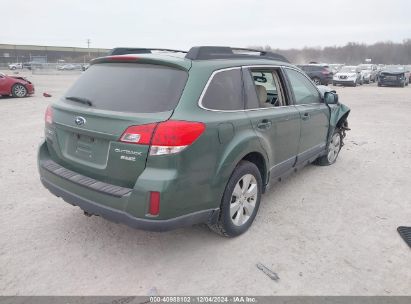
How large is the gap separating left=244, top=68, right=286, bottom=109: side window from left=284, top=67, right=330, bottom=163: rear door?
215 millimetres

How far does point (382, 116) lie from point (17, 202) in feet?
36.0

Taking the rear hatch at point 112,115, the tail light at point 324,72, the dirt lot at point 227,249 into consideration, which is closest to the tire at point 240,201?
the dirt lot at point 227,249

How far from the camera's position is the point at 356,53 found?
91250 millimetres

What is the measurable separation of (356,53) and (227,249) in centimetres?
10090

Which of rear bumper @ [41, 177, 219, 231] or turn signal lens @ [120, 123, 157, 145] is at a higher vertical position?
turn signal lens @ [120, 123, 157, 145]

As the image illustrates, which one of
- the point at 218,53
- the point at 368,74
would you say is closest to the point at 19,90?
the point at 218,53

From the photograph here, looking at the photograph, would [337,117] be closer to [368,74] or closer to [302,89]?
[302,89]

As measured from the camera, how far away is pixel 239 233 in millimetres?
3352

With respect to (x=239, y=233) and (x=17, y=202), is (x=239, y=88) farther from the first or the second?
(x=17, y=202)

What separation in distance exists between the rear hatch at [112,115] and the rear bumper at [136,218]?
222 mm

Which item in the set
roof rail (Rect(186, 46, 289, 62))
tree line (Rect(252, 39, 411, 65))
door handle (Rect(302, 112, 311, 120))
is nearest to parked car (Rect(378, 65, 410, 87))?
door handle (Rect(302, 112, 311, 120))

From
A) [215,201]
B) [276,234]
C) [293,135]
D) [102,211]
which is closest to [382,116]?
[293,135]

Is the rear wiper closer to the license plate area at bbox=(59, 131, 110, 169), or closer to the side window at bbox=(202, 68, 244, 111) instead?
the license plate area at bbox=(59, 131, 110, 169)

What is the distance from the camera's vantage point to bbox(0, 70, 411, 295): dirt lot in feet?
8.77
